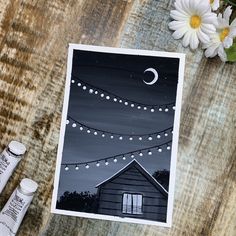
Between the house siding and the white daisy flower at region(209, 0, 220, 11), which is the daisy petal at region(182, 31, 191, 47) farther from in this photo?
the house siding

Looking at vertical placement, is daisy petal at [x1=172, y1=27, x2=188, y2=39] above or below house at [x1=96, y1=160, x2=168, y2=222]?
above

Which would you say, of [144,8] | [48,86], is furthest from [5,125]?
[144,8]

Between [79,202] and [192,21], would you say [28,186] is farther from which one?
[192,21]

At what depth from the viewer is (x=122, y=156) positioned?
3.14ft

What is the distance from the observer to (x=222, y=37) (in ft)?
3.00

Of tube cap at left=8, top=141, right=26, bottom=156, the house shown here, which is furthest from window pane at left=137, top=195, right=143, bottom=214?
tube cap at left=8, top=141, right=26, bottom=156

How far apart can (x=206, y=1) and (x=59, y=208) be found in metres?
0.48

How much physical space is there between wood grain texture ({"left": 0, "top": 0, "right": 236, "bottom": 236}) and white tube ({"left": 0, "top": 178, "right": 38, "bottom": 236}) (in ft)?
0.11

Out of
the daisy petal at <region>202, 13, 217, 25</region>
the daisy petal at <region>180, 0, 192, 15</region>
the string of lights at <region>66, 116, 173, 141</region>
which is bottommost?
the string of lights at <region>66, 116, 173, 141</region>

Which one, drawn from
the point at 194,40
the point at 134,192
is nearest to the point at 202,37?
the point at 194,40

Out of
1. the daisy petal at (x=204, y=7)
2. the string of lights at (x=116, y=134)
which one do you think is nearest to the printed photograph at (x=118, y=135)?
the string of lights at (x=116, y=134)

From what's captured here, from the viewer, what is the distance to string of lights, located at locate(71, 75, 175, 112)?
37.5 inches

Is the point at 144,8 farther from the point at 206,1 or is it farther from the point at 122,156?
the point at 122,156

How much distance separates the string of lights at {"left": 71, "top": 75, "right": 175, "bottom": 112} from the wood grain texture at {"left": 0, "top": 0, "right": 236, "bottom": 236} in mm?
31
